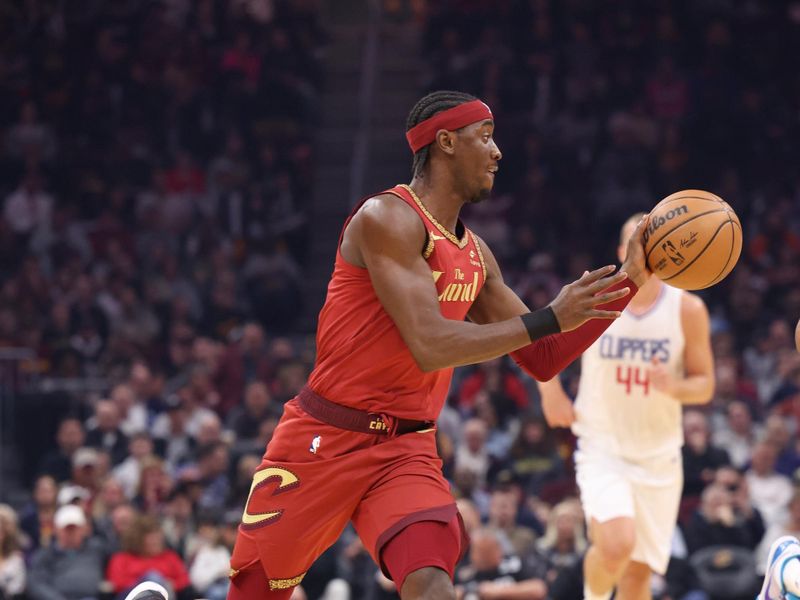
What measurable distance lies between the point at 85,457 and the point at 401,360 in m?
7.80

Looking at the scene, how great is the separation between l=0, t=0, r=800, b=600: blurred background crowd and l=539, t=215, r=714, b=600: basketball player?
109 inches

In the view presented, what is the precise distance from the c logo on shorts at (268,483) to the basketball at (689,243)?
5.31 feet

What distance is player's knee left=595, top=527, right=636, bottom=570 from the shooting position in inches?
269

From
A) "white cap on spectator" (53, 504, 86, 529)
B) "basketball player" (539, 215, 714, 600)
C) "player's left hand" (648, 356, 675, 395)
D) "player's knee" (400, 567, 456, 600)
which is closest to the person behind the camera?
"player's knee" (400, 567, 456, 600)

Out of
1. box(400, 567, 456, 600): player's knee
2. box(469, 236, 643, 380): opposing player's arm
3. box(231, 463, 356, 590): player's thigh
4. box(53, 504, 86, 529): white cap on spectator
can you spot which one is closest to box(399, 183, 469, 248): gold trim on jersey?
box(469, 236, 643, 380): opposing player's arm

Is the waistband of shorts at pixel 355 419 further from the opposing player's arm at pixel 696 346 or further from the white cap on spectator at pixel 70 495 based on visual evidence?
the white cap on spectator at pixel 70 495

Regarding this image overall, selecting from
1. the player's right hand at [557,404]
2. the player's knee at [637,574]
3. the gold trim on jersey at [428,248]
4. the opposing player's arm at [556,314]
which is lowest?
the player's knee at [637,574]

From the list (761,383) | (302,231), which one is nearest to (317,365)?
(761,383)

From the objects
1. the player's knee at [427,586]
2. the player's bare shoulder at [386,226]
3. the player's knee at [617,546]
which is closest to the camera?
the player's knee at [427,586]

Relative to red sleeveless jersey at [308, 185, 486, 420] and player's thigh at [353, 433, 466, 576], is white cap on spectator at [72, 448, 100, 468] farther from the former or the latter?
player's thigh at [353, 433, 466, 576]

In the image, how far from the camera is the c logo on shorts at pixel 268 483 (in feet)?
16.9

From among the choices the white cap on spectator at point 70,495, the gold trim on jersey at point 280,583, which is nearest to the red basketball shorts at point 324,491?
the gold trim on jersey at point 280,583

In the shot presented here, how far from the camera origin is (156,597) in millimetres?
5961

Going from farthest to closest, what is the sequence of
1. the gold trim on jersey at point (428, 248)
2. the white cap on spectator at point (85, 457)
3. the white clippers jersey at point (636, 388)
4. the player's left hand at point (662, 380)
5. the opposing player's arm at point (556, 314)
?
the white cap on spectator at point (85, 457)
the white clippers jersey at point (636, 388)
the player's left hand at point (662, 380)
the gold trim on jersey at point (428, 248)
the opposing player's arm at point (556, 314)
